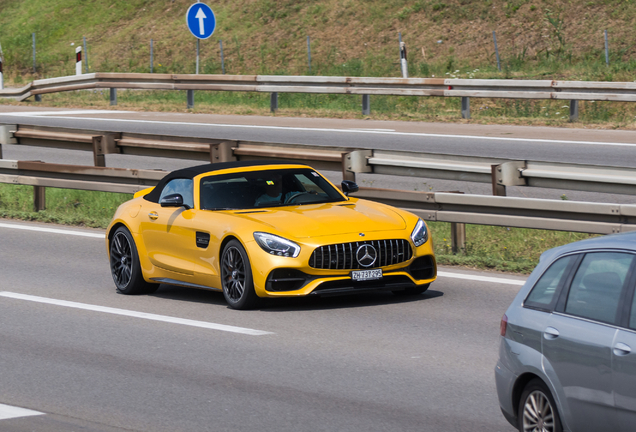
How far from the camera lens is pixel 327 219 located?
31.3ft

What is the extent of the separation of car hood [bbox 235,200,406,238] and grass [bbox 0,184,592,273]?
1.81 meters

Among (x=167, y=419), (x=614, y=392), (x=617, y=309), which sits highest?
(x=617, y=309)

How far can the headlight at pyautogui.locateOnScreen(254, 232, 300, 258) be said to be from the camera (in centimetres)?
915

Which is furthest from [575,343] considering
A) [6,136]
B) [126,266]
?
[6,136]

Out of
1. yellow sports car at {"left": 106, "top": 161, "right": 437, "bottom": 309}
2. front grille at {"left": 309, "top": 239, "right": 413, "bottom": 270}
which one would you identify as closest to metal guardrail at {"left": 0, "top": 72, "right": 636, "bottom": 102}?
yellow sports car at {"left": 106, "top": 161, "right": 437, "bottom": 309}

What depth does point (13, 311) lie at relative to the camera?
31.8ft

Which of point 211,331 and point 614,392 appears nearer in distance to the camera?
point 614,392

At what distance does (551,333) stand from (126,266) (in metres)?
6.38

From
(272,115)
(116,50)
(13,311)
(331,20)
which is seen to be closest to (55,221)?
(13,311)

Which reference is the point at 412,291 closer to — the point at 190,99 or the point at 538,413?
the point at 538,413

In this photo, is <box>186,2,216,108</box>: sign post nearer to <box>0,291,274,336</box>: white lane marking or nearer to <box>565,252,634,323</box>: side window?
<box>0,291,274,336</box>: white lane marking

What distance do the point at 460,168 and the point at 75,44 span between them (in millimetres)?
35055

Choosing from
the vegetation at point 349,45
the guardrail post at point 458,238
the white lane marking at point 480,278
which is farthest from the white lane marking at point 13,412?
the vegetation at point 349,45

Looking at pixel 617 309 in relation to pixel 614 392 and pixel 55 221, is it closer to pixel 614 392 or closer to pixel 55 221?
pixel 614 392
